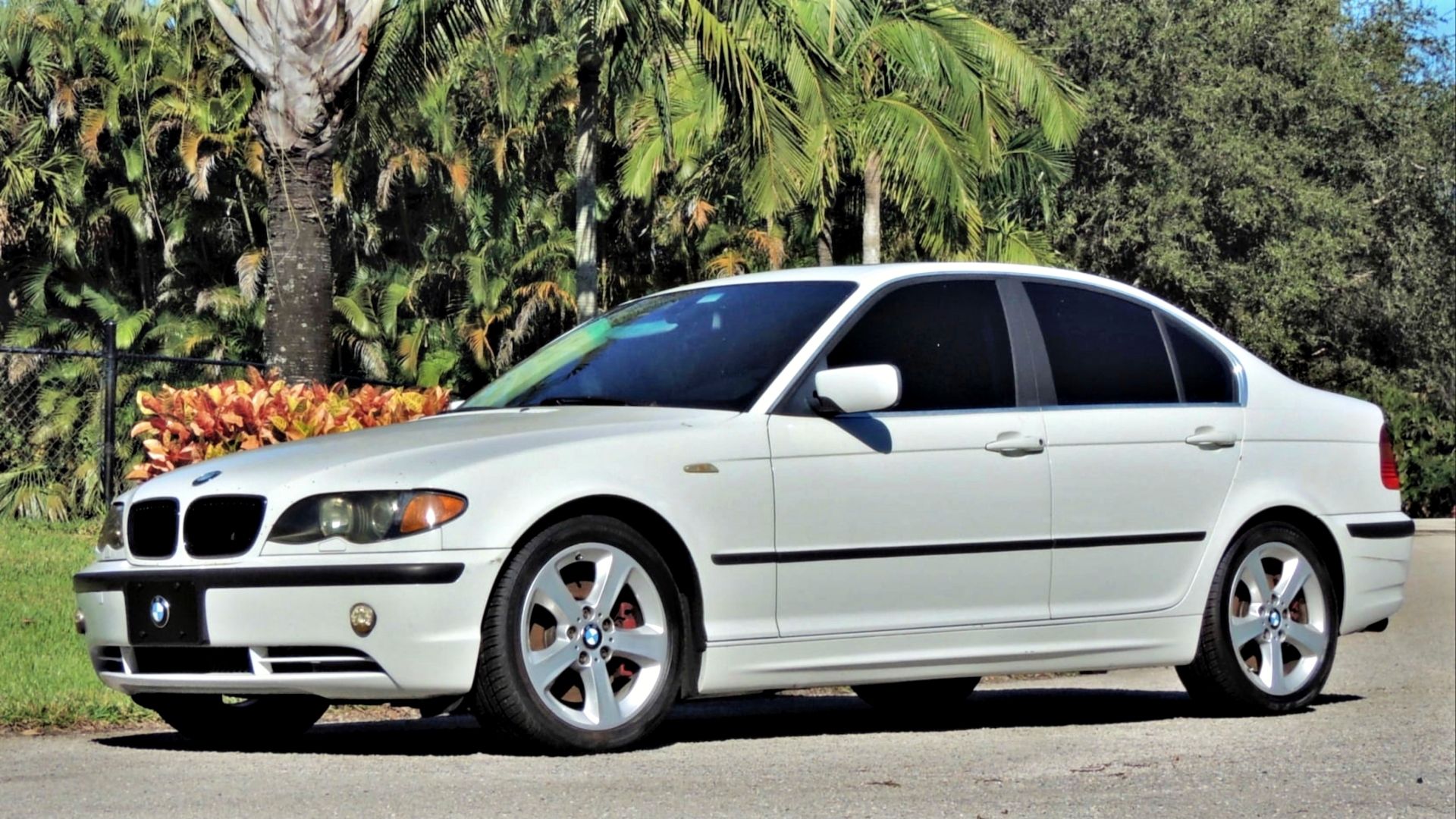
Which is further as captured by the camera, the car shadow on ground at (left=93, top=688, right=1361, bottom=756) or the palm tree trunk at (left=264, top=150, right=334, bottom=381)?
the palm tree trunk at (left=264, top=150, right=334, bottom=381)

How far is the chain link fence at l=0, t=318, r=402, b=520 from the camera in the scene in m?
16.5

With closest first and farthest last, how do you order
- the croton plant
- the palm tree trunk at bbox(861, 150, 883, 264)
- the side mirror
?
the side mirror, the croton plant, the palm tree trunk at bbox(861, 150, 883, 264)

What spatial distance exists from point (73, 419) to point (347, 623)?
88.4 feet

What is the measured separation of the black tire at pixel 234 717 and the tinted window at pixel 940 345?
2.27 metres

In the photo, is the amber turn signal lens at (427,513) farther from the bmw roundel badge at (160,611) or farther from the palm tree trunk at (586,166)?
the palm tree trunk at (586,166)

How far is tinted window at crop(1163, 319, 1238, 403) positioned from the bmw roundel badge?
13.0 feet

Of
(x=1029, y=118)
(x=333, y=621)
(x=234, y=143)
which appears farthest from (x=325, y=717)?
(x=234, y=143)

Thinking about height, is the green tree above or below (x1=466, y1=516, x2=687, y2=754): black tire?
above

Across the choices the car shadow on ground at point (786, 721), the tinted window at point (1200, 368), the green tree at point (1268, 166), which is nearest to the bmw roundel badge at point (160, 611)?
the car shadow on ground at point (786, 721)

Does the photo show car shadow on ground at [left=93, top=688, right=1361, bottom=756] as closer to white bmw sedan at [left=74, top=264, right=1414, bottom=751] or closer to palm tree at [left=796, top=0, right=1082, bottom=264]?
white bmw sedan at [left=74, top=264, right=1414, bottom=751]

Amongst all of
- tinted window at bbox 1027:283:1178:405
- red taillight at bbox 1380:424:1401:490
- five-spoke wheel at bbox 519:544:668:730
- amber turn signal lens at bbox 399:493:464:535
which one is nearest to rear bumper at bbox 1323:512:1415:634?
red taillight at bbox 1380:424:1401:490

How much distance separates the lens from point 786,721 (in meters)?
8.10

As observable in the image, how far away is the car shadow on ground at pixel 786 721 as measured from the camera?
707cm

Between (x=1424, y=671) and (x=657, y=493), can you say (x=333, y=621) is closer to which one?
(x=657, y=493)
